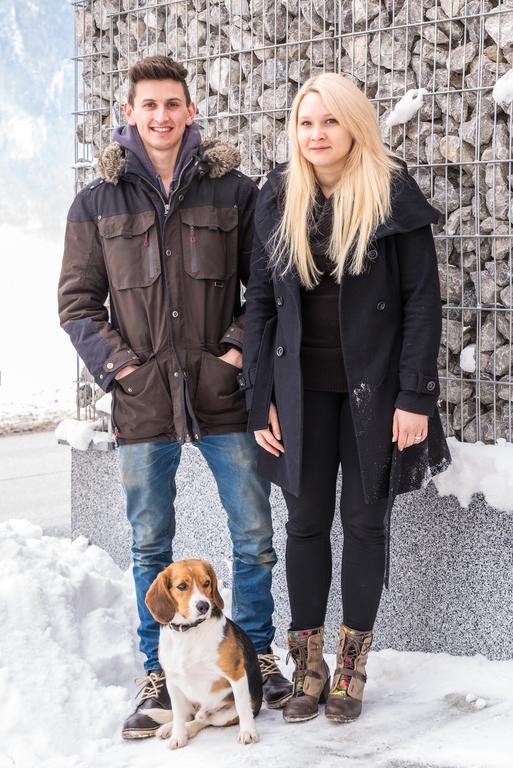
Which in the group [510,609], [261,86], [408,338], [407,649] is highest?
[261,86]

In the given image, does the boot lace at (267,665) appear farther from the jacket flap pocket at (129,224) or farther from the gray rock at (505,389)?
the jacket flap pocket at (129,224)

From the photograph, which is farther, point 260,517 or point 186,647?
point 260,517

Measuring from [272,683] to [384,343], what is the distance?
124 centimetres

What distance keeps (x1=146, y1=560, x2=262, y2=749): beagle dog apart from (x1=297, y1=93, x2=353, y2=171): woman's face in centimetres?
127

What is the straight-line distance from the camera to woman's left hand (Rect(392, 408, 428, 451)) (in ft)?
8.86

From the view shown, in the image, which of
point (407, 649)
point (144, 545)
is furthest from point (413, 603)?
point (144, 545)

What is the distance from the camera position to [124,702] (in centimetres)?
305

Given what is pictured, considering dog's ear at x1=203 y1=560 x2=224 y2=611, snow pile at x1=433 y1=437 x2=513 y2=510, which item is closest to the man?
dog's ear at x1=203 y1=560 x2=224 y2=611

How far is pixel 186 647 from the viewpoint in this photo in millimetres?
2709

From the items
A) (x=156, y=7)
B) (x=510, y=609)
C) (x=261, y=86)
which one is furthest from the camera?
(x=156, y=7)

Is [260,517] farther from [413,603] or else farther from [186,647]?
[413,603]

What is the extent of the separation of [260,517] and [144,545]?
41 centimetres

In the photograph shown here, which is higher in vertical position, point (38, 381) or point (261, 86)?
point (261, 86)

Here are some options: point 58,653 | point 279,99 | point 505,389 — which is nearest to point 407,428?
point 505,389
